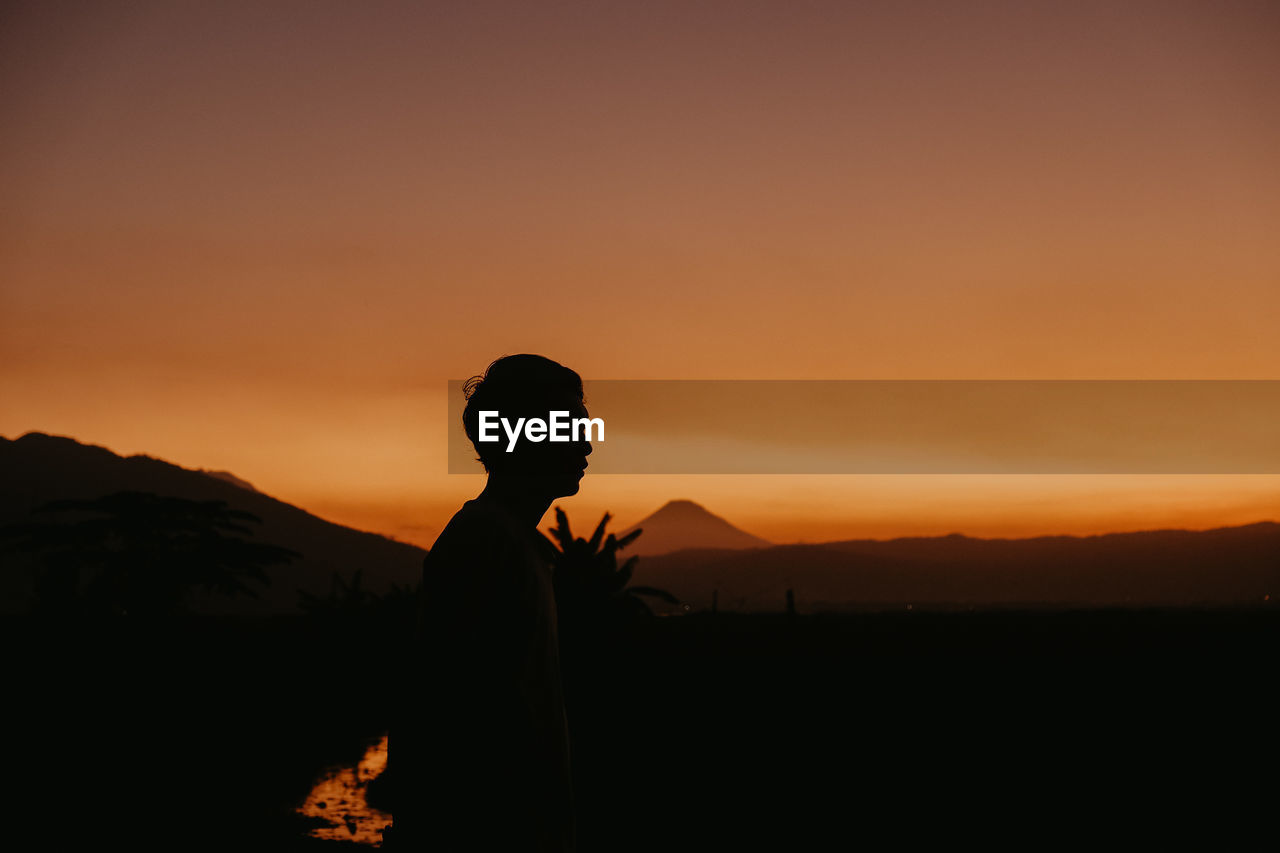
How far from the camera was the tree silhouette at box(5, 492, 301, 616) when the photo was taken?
31266 millimetres

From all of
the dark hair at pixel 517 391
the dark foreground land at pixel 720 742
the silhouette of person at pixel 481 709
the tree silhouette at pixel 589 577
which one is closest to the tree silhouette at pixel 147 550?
the dark foreground land at pixel 720 742

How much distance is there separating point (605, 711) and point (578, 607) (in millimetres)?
3873

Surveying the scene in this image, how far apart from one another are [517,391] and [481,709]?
0.64 meters

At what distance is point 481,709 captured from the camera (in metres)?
1.82

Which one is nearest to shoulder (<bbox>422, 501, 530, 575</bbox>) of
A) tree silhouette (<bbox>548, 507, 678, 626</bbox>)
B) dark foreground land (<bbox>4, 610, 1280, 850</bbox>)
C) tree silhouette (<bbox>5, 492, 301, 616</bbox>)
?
dark foreground land (<bbox>4, 610, 1280, 850</bbox>)

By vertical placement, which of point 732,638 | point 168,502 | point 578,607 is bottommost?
point 732,638

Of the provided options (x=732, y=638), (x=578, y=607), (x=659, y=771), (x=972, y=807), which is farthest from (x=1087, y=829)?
(x=732, y=638)

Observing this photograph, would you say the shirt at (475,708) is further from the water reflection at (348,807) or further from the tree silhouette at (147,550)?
the tree silhouette at (147,550)

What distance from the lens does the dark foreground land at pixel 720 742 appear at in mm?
Result: 15617

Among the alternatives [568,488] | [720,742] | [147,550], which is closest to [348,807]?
[720,742]

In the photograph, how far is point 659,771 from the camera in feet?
69.8

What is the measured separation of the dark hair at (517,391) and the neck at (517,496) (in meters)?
0.06

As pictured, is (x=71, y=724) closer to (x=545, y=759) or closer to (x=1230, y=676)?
(x=545, y=759)

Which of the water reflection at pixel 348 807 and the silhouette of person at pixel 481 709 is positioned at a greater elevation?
the silhouette of person at pixel 481 709
